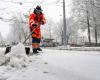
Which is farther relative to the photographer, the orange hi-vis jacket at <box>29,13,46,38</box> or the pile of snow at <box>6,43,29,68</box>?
the orange hi-vis jacket at <box>29,13,46,38</box>

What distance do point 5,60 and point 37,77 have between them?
5.71 ft

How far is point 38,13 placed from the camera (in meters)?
8.45

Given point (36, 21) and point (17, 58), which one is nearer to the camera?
point (17, 58)

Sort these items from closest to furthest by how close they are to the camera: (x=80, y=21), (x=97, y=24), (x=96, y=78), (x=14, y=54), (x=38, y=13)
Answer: (x=96, y=78) → (x=14, y=54) → (x=38, y=13) → (x=97, y=24) → (x=80, y=21)

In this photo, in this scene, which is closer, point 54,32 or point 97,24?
point 97,24

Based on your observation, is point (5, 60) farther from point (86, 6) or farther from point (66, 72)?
point (86, 6)

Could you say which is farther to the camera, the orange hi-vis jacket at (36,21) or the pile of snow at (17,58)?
the orange hi-vis jacket at (36,21)

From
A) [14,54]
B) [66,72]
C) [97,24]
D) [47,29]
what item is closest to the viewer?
[66,72]

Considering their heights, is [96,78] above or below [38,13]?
below

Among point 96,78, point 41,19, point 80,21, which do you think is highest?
point 80,21

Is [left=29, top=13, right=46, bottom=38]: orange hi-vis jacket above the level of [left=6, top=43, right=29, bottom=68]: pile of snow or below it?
above

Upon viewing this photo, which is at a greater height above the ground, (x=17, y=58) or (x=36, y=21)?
(x=36, y=21)

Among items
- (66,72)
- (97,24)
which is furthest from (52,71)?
(97,24)

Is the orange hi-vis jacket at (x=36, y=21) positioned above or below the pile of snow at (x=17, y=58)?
above
